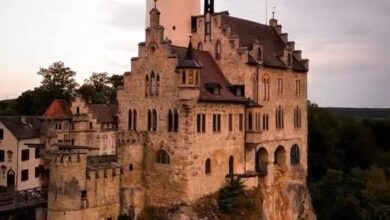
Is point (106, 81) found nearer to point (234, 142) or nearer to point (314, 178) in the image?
point (314, 178)

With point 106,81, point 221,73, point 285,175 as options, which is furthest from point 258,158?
point 106,81

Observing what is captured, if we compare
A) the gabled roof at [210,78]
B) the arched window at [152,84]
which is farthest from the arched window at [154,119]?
the gabled roof at [210,78]

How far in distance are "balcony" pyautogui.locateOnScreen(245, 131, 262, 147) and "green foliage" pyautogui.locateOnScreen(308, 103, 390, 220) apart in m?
23.1

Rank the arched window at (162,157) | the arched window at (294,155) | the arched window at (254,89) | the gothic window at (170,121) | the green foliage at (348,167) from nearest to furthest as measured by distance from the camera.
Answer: the gothic window at (170,121) → the arched window at (162,157) → the arched window at (254,89) → the arched window at (294,155) → the green foliage at (348,167)

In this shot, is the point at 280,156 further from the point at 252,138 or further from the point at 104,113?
the point at 104,113

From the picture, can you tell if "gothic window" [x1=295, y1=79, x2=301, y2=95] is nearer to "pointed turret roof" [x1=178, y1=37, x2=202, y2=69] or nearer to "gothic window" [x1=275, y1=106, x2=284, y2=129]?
"gothic window" [x1=275, y1=106, x2=284, y2=129]

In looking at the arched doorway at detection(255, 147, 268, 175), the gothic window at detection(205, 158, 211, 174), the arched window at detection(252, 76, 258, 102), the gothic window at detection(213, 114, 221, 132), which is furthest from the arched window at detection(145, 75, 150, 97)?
the arched doorway at detection(255, 147, 268, 175)

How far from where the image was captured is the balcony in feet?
157

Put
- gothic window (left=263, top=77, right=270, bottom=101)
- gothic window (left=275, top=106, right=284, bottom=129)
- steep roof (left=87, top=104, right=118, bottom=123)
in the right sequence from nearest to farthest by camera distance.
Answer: gothic window (left=263, top=77, right=270, bottom=101) → gothic window (left=275, top=106, right=284, bottom=129) → steep roof (left=87, top=104, right=118, bottom=123)

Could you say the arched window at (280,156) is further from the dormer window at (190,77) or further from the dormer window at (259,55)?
the dormer window at (190,77)

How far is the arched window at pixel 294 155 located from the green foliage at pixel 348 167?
12838 mm

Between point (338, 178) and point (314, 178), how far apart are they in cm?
1449

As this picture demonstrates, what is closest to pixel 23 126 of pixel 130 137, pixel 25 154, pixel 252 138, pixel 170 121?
pixel 25 154

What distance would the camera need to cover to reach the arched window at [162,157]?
43656 millimetres
